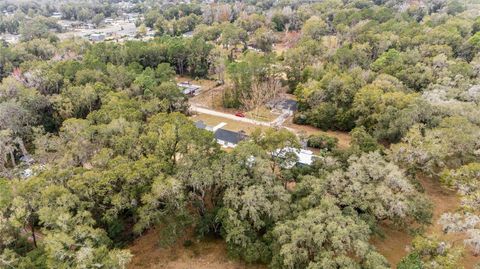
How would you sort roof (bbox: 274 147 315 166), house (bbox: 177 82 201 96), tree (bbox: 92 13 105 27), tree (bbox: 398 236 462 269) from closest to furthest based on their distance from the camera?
tree (bbox: 398 236 462 269) → roof (bbox: 274 147 315 166) → house (bbox: 177 82 201 96) → tree (bbox: 92 13 105 27)

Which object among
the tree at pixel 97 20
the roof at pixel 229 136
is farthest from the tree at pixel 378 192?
the tree at pixel 97 20

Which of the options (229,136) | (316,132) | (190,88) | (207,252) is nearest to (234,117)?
(229,136)

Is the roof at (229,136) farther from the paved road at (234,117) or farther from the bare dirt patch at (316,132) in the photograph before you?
the bare dirt patch at (316,132)

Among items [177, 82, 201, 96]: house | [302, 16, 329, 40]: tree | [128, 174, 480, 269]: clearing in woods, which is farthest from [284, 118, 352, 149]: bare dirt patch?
[302, 16, 329, 40]: tree

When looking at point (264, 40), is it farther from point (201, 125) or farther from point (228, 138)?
point (228, 138)

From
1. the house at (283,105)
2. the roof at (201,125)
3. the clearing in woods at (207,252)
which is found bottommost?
the house at (283,105)

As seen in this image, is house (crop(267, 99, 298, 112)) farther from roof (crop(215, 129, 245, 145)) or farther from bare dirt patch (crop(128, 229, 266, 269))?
bare dirt patch (crop(128, 229, 266, 269))
